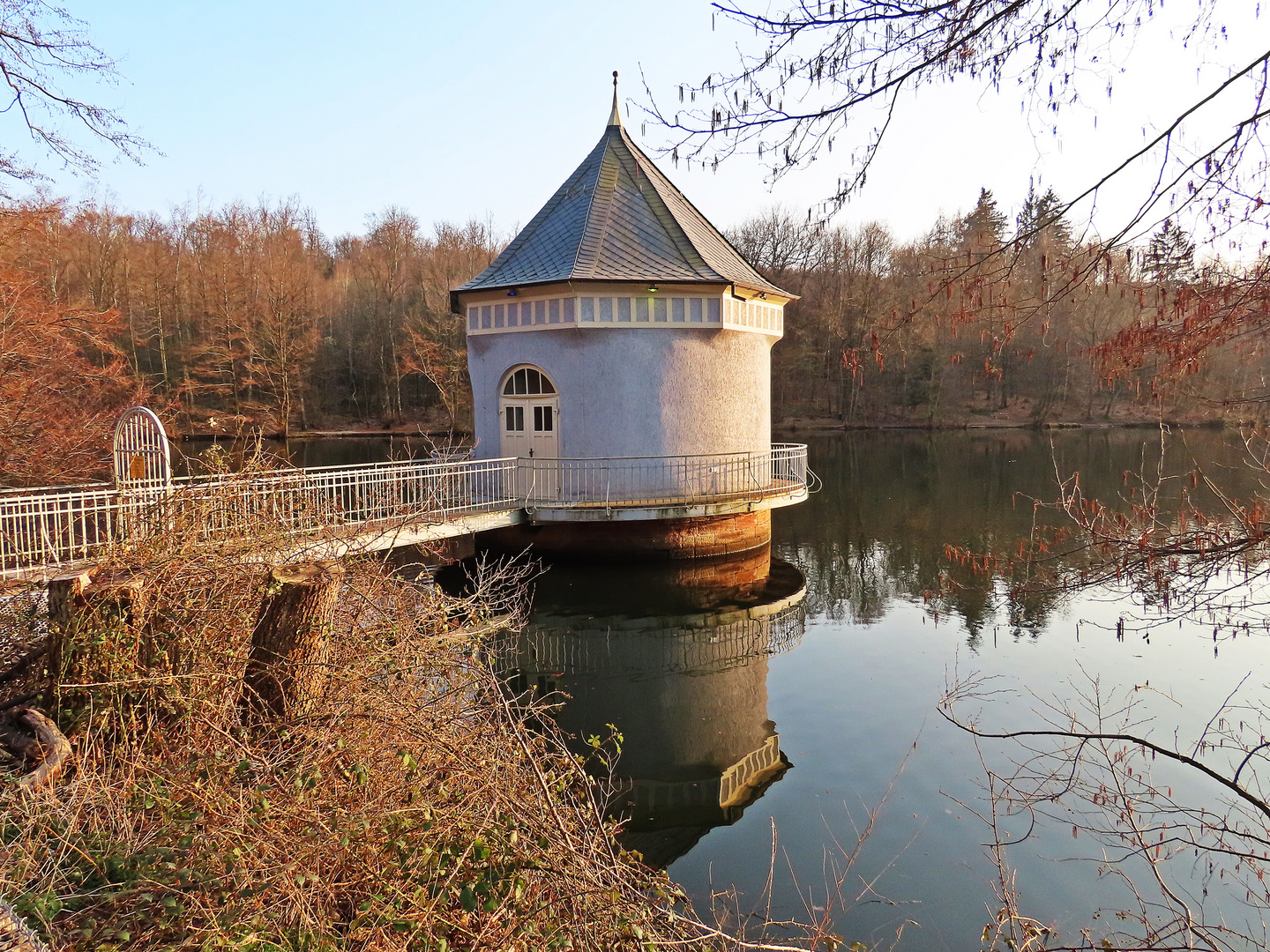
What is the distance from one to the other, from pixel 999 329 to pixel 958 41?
1.23 m

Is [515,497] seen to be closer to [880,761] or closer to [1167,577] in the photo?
[880,761]

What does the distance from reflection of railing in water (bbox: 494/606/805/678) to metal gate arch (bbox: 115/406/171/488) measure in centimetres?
457

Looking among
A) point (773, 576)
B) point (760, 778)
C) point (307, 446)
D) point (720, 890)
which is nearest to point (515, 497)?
point (773, 576)

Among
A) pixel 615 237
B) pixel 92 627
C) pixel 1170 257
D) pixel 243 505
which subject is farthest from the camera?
pixel 615 237

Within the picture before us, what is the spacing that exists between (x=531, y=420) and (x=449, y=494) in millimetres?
3068

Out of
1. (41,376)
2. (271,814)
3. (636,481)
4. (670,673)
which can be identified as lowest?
(670,673)

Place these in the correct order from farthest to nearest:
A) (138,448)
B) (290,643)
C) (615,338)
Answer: (615,338) < (138,448) < (290,643)

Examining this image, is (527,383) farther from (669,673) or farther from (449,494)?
(669,673)

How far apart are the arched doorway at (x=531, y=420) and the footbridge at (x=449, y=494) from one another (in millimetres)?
107

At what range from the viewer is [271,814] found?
3.45 meters

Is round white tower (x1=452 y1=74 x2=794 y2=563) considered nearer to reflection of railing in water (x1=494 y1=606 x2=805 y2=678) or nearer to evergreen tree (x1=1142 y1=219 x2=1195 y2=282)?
reflection of railing in water (x1=494 y1=606 x2=805 y2=678)

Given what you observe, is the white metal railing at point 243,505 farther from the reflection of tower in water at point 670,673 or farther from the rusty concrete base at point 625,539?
the reflection of tower in water at point 670,673

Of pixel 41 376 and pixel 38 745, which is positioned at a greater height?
pixel 41 376

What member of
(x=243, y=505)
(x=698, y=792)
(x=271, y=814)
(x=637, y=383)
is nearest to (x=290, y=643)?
(x=271, y=814)
